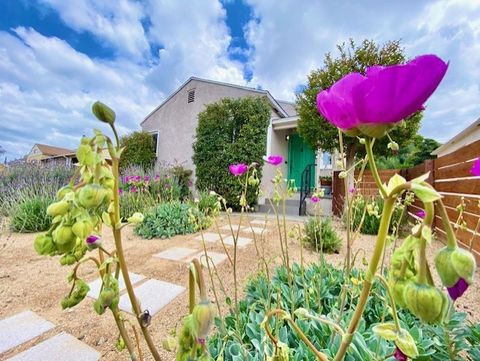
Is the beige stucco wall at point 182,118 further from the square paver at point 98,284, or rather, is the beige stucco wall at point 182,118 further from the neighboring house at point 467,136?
the square paver at point 98,284

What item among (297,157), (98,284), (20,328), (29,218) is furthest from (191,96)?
(20,328)

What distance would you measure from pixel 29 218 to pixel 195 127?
6215 mm

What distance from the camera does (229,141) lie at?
764 centimetres

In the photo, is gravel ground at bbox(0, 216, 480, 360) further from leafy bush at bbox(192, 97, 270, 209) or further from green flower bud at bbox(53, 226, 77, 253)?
leafy bush at bbox(192, 97, 270, 209)

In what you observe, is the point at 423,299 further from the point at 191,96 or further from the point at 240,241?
the point at 191,96

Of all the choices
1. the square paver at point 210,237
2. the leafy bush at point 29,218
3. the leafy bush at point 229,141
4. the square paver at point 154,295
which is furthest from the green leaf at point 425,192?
the leafy bush at point 229,141

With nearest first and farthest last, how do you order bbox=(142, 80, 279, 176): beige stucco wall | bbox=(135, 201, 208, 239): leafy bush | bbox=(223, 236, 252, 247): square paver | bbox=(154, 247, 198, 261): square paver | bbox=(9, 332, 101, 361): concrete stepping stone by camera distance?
bbox=(9, 332, 101, 361): concrete stepping stone → bbox=(154, 247, 198, 261): square paver → bbox=(223, 236, 252, 247): square paver → bbox=(135, 201, 208, 239): leafy bush → bbox=(142, 80, 279, 176): beige stucco wall

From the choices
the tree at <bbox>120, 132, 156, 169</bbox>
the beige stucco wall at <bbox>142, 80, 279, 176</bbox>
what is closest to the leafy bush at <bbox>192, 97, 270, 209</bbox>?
the beige stucco wall at <bbox>142, 80, 279, 176</bbox>

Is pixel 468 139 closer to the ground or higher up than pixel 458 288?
higher up

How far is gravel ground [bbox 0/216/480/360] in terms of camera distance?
1.57 m

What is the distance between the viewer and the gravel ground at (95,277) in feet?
5.14

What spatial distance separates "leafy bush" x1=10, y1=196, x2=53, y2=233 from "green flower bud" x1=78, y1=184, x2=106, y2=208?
201 inches

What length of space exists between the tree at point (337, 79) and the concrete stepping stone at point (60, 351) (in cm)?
592

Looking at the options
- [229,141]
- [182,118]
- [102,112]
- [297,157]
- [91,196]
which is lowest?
[91,196]
